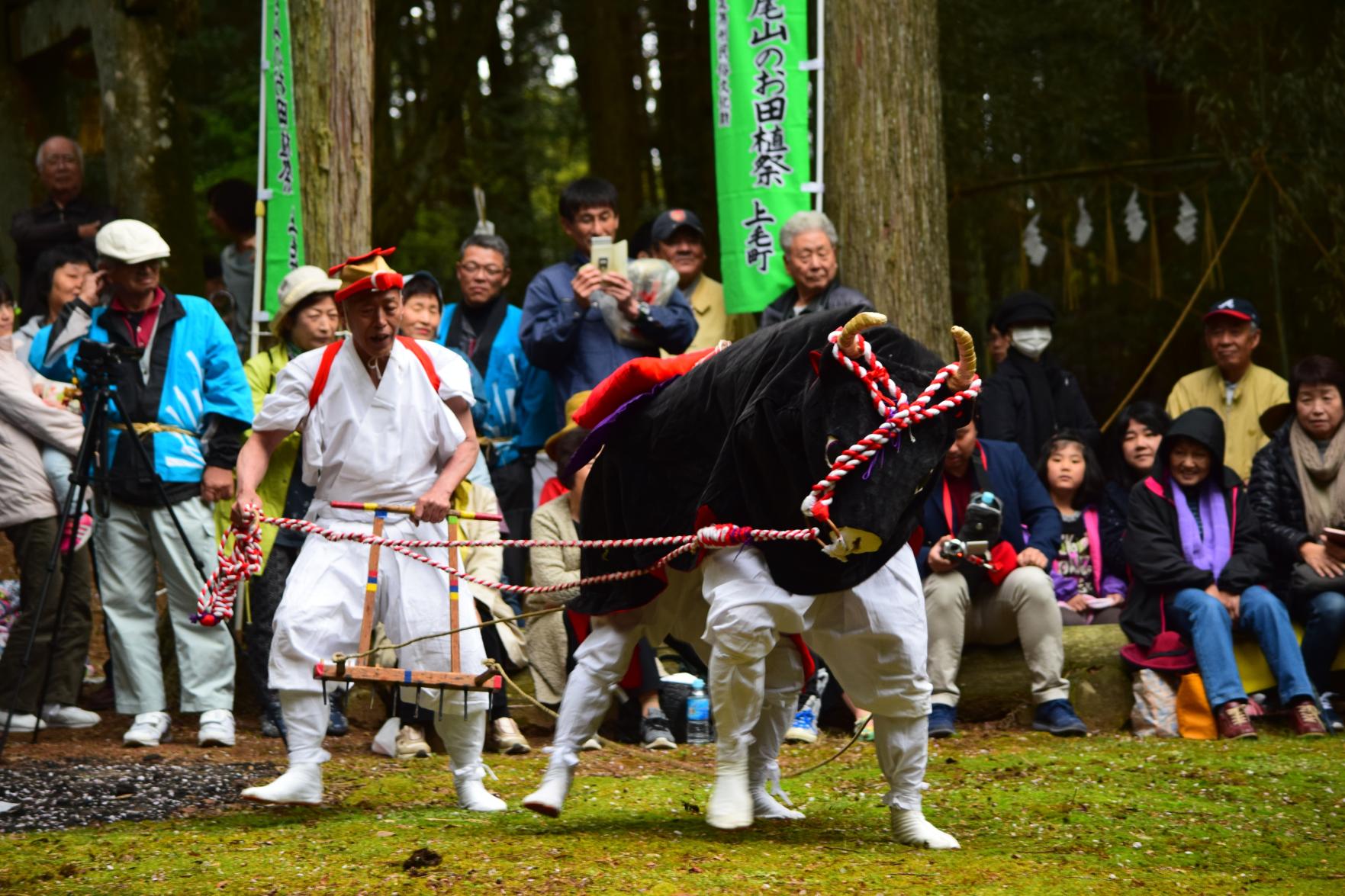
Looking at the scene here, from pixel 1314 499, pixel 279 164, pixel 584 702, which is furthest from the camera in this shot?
pixel 279 164

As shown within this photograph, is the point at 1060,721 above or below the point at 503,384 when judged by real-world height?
below

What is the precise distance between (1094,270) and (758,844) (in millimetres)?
13466

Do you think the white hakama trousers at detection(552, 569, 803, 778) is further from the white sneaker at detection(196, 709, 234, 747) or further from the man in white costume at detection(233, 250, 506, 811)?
the white sneaker at detection(196, 709, 234, 747)

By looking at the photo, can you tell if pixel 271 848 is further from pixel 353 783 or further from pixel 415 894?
pixel 353 783

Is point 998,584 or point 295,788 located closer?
point 295,788

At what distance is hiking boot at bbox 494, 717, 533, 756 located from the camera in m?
8.22

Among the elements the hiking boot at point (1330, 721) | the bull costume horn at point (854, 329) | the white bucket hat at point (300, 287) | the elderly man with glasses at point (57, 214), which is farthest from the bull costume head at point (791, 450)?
the elderly man with glasses at point (57, 214)

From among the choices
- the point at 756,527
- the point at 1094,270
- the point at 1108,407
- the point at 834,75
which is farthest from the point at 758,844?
the point at 1094,270

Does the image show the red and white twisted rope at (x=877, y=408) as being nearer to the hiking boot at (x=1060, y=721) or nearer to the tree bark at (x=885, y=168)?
the hiking boot at (x=1060, y=721)

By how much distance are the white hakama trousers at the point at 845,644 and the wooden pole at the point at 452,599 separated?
3.90ft

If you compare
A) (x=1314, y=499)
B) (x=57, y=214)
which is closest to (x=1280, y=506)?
(x=1314, y=499)

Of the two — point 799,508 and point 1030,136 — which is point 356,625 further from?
point 1030,136

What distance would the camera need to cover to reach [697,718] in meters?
8.50

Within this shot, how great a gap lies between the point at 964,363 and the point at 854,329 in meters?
0.35
